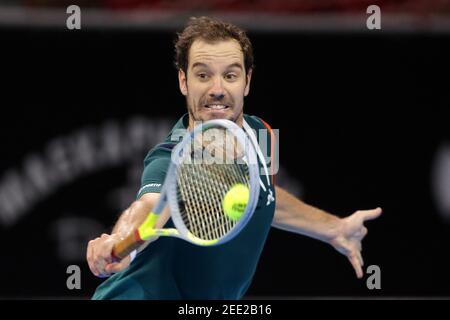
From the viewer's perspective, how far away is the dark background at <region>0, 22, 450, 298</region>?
6773mm

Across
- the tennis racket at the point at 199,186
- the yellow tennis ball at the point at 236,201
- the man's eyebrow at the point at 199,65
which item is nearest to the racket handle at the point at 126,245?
the tennis racket at the point at 199,186

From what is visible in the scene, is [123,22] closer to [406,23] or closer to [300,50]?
[300,50]

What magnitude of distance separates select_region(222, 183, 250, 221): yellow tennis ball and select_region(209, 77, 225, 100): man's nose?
0.53 m

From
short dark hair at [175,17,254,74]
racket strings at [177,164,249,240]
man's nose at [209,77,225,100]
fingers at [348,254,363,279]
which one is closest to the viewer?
racket strings at [177,164,249,240]

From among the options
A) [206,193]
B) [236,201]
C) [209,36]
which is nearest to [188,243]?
[206,193]

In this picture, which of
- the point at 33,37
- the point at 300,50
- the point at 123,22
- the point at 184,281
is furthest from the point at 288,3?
the point at 184,281

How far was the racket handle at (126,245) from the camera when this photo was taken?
424cm

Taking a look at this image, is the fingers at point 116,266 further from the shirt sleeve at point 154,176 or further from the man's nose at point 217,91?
the man's nose at point 217,91

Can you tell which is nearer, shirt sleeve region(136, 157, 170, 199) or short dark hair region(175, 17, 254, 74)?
shirt sleeve region(136, 157, 170, 199)

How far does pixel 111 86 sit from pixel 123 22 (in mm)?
376

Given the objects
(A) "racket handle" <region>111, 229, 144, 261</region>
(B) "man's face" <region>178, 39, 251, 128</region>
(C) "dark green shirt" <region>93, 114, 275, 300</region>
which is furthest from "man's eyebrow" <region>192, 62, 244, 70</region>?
(A) "racket handle" <region>111, 229, 144, 261</region>

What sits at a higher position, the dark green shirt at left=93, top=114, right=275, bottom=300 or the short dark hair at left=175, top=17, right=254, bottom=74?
the short dark hair at left=175, top=17, right=254, bottom=74

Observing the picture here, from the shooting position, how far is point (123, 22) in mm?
6793

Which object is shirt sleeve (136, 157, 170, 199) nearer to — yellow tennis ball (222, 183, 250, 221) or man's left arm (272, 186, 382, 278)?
yellow tennis ball (222, 183, 250, 221)
